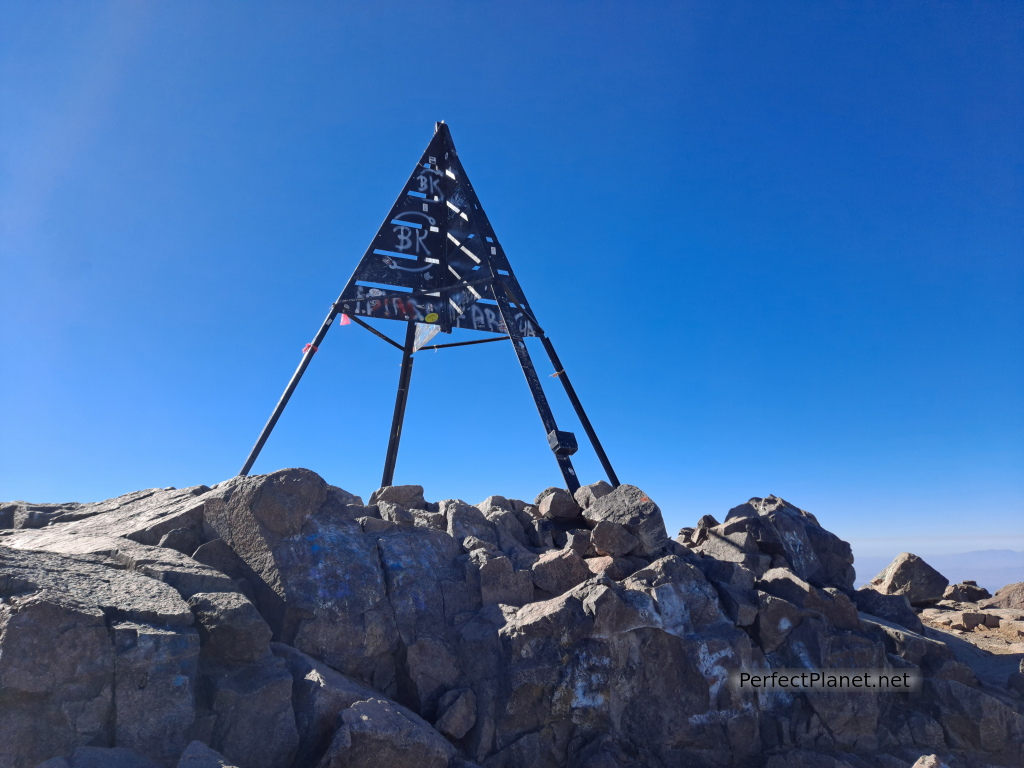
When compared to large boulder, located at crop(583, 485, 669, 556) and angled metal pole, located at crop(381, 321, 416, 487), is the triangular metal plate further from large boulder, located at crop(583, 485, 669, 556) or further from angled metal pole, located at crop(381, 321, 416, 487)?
large boulder, located at crop(583, 485, 669, 556)

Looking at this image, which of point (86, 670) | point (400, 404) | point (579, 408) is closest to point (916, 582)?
point (579, 408)

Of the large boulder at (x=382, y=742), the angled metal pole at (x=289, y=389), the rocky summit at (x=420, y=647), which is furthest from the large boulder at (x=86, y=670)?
the angled metal pole at (x=289, y=389)

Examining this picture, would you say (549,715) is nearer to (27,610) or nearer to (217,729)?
(217,729)

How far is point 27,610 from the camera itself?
14.8 ft

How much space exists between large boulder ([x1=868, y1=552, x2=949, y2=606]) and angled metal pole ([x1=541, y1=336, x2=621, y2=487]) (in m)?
6.96

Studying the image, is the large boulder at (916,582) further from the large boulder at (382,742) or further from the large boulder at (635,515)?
the large boulder at (382,742)

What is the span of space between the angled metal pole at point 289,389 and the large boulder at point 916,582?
1189 centimetres

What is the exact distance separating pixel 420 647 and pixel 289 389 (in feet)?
17.0

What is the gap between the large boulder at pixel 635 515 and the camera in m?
7.83

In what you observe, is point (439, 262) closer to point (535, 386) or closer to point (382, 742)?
point (535, 386)

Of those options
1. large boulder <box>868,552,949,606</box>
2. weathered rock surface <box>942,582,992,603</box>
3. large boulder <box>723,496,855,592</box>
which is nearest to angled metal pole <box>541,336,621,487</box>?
large boulder <box>723,496,855,592</box>

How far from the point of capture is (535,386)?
1020cm

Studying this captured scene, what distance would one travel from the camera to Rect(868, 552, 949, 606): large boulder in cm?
1379

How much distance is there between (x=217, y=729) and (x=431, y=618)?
2180 millimetres
